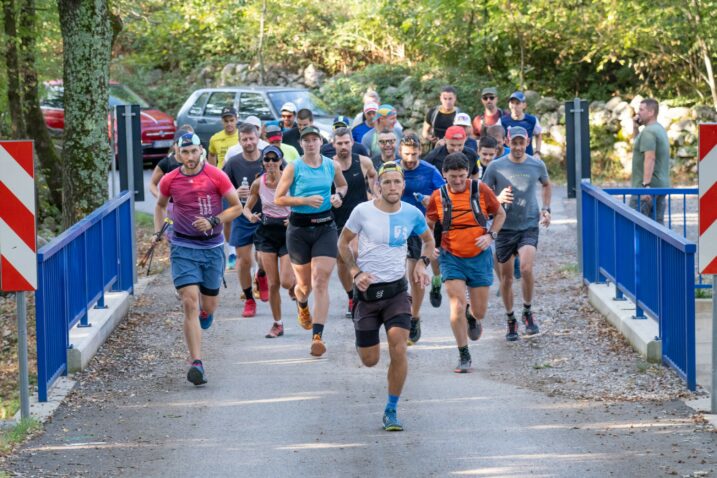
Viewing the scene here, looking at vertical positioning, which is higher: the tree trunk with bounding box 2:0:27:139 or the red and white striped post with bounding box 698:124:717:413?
the tree trunk with bounding box 2:0:27:139

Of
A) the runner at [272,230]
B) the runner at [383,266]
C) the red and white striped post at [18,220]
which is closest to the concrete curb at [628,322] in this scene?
the runner at [383,266]

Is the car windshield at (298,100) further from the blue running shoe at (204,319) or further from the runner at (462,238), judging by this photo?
the runner at (462,238)

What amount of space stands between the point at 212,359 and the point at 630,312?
153 inches

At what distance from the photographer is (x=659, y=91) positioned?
26.6 m

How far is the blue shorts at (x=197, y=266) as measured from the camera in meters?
9.95

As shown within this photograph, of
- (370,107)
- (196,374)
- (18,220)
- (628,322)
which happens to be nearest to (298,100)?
(370,107)

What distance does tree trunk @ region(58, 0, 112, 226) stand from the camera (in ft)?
45.3

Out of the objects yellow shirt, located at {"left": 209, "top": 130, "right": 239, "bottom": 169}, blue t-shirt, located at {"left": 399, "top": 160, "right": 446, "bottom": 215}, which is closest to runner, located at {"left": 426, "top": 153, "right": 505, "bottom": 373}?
blue t-shirt, located at {"left": 399, "top": 160, "right": 446, "bottom": 215}

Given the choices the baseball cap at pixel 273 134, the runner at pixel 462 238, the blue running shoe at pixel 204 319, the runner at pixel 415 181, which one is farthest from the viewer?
the baseball cap at pixel 273 134

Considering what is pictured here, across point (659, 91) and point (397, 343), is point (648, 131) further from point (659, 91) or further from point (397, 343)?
point (659, 91)

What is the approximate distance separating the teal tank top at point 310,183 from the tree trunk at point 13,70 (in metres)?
8.60

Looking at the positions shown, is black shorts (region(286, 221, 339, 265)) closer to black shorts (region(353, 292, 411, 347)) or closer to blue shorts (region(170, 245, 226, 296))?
blue shorts (region(170, 245, 226, 296))

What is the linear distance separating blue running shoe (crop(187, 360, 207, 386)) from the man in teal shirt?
18.1 feet

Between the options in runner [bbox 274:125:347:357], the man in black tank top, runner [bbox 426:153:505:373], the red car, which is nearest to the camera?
runner [bbox 426:153:505:373]
